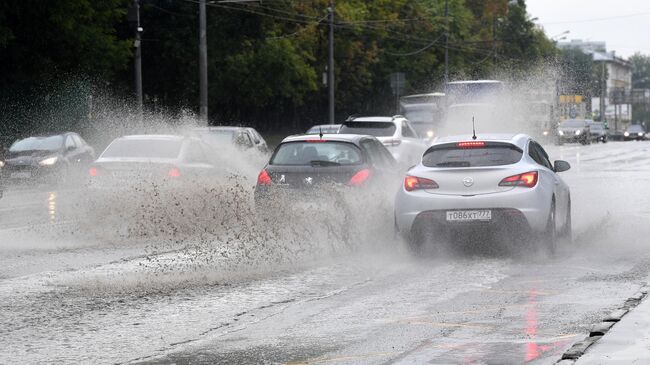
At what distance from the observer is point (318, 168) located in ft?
54.4

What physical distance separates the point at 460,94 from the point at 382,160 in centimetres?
4013

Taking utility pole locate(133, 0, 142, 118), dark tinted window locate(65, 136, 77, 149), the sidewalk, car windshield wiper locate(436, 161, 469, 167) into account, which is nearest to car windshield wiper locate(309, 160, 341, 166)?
car windshield wiper locate(436, 161, 469, 167)

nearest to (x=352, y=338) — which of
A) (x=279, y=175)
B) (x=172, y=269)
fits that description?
(x=172, y=269)

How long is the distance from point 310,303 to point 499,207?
398 centimetres

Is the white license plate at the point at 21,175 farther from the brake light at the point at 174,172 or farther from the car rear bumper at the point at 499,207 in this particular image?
the car rear bumper at the point at 499,207

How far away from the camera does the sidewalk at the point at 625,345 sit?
7762mm

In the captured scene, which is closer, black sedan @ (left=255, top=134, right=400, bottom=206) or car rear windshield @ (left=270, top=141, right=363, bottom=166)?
black sedan @ (left=255, top=134, right=400, bottom=206)

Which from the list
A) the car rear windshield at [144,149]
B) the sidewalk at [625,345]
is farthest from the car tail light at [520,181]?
the car rear windshield at [144,149]

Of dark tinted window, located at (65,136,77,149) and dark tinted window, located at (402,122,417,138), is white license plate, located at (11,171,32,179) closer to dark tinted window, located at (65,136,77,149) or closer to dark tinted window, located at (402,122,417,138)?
dark tinted window, located at (65,136,77,149)

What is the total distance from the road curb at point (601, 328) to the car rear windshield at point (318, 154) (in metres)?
6.18

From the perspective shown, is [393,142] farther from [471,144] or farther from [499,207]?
[499,207]

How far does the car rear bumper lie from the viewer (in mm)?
14242

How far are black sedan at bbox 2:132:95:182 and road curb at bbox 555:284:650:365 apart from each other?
2342 cm

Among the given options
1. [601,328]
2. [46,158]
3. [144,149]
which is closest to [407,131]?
[46,158]
